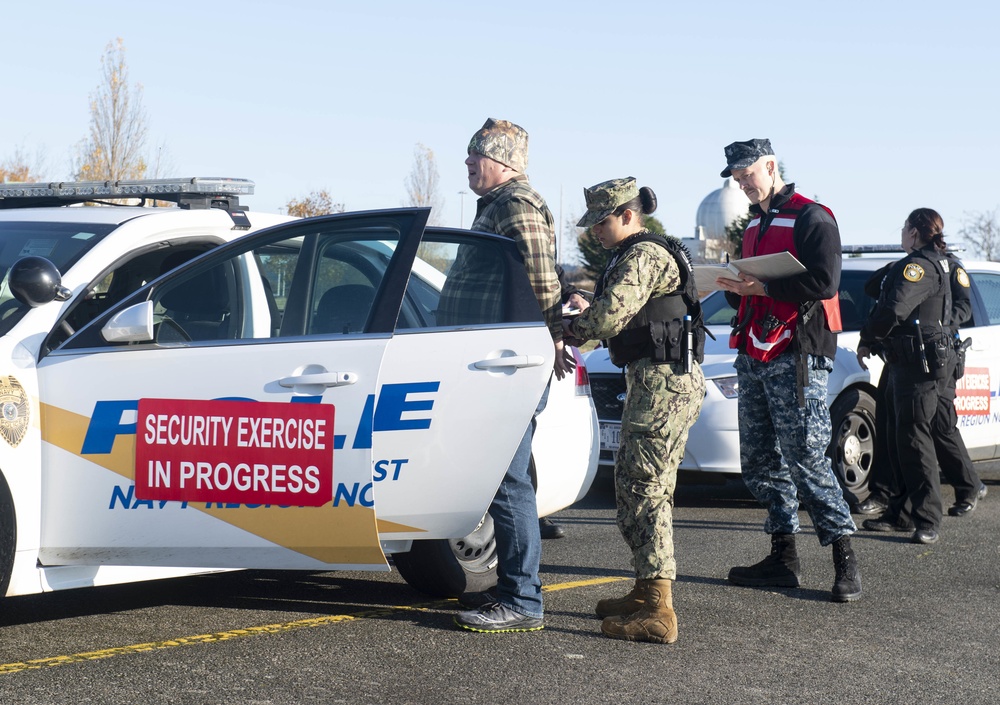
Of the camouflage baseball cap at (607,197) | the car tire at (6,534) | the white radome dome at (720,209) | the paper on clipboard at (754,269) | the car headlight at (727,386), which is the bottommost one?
the car tire at (6,534)

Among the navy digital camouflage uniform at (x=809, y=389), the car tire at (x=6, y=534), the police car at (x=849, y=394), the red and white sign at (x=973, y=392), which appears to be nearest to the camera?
the car tire at (x=6, y=534)

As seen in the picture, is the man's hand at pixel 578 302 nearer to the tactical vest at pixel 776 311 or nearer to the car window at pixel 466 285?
the car window at pixel 466 285

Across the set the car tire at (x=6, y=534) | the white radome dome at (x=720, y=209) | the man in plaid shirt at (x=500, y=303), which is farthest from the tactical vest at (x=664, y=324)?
the white radome dome at (x=720, y=209)

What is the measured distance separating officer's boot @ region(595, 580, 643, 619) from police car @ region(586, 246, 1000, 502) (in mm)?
2731

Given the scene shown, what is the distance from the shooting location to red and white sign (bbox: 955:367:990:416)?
27.4 feet

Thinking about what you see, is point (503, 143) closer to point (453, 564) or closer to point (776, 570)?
point (453, 564)

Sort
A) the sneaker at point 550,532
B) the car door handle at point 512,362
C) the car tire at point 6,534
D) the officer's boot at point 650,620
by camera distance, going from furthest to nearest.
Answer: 1. the sneaker at point 550,532
2. the officer's boot at point 650,620
3. the car door handle at point 512,362
4. the car tire at point 6,534

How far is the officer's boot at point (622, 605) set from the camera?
15.8ft

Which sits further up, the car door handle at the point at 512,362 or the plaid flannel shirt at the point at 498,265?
the plaid flannel shirt at the point at 498,265

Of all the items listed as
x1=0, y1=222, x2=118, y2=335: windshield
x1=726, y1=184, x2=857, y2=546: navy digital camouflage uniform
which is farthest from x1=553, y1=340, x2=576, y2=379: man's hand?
x1=0, y1=222, x2=118, y2=335: windshield

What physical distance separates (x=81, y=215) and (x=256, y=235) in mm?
939

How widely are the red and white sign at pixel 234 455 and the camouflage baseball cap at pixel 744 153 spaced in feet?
7.67

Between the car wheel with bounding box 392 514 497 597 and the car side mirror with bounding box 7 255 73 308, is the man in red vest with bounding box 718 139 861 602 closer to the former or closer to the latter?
the car wheel with bounding box 392 514 497 597

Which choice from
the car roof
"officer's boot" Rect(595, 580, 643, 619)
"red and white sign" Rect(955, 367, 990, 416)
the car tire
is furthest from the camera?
"red and white sign" Rect(955, 367, 990, 416)
